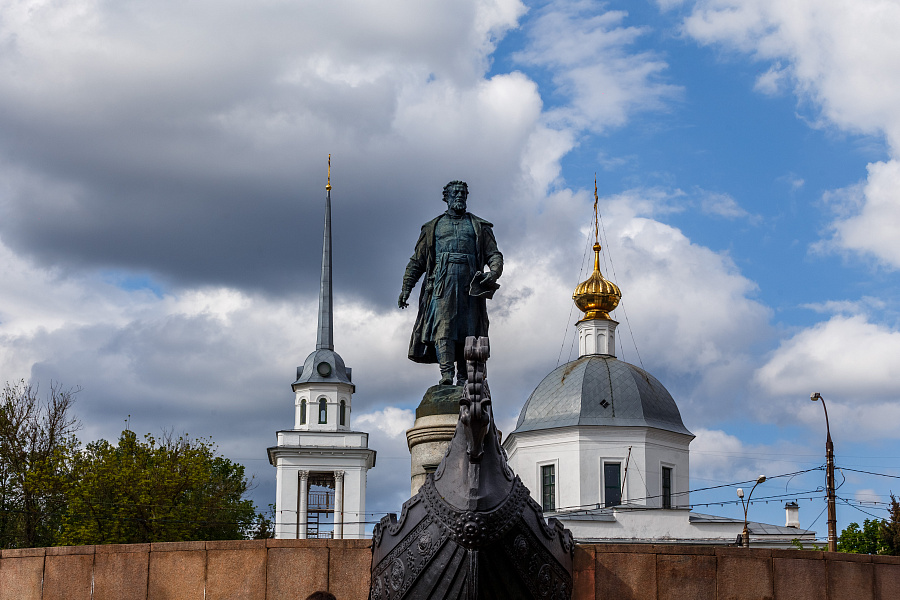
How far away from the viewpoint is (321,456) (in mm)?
64188

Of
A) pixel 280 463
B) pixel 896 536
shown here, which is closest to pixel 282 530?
pixel 280 463

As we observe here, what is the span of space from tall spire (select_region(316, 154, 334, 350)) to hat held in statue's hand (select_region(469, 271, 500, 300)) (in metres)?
58.9

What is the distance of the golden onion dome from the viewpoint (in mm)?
52094

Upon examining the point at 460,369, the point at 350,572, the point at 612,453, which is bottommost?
the point at 350,572

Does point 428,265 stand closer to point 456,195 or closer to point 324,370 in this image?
point 456,195

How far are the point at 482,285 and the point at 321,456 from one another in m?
53.7

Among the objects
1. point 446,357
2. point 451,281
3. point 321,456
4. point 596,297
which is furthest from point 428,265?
point 321,456

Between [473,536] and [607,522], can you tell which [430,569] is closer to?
[473,536]

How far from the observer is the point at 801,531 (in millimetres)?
42469

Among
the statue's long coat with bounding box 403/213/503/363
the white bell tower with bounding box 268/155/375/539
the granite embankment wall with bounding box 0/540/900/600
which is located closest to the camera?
the granite embankment wall with bounding box 0/540/900/600

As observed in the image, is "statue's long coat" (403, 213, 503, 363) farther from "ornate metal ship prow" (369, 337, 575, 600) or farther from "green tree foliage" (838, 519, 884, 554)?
"green tree foliage" (838, 519, 884, 554)

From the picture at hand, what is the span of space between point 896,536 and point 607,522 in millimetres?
9751

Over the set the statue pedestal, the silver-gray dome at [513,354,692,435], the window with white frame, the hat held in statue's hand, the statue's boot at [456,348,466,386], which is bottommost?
the statue pedestal

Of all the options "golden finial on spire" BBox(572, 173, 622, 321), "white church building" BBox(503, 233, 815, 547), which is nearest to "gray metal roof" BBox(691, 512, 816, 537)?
"white church building" BBox(503, 233, 815, 547)
